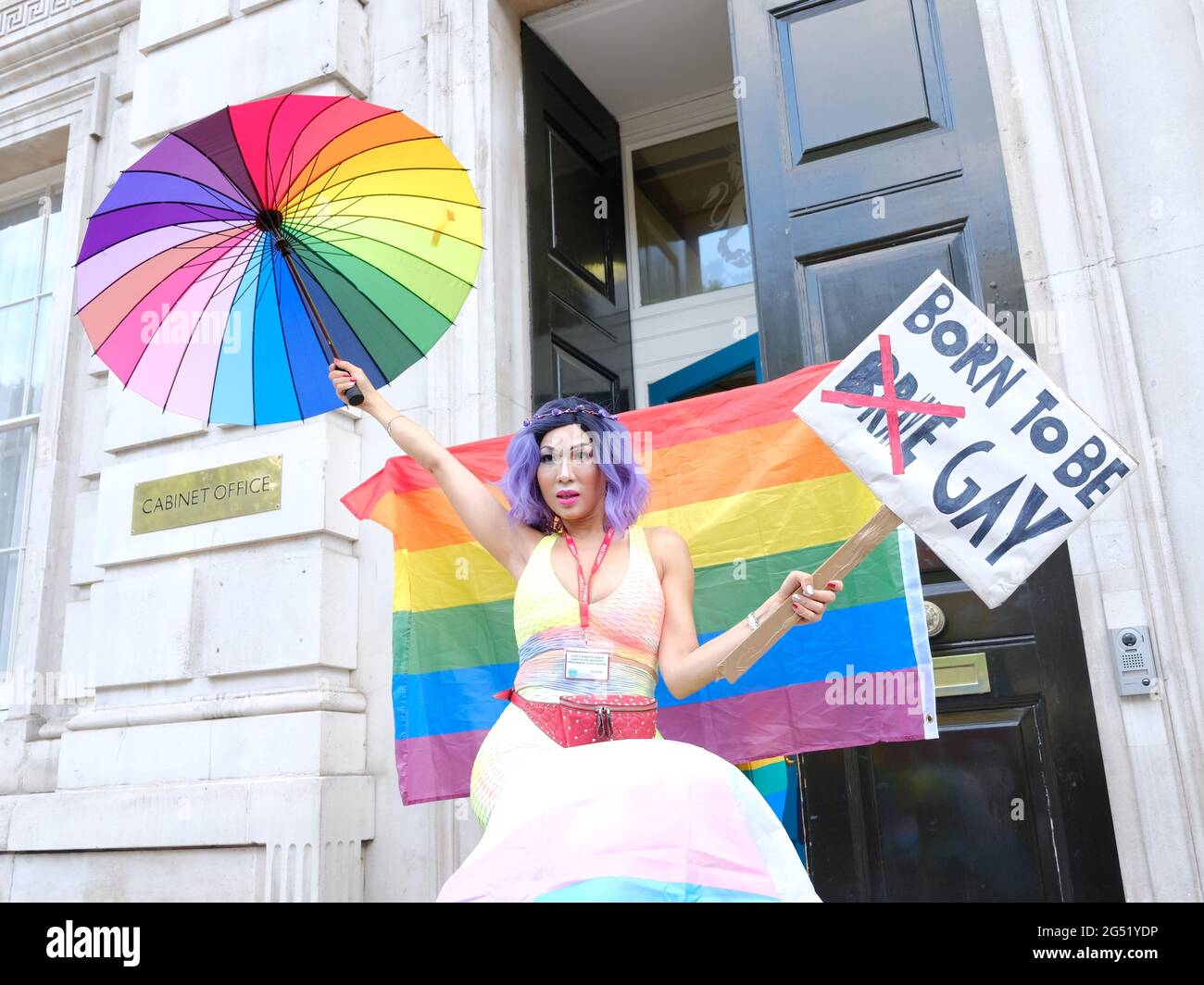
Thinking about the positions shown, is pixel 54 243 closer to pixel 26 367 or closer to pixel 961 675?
pixel 26 367

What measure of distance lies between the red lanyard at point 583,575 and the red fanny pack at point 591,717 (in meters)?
0.21

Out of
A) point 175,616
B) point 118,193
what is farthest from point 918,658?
point 175,616

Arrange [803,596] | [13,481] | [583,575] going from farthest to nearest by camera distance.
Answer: [13,481] < [583,575] < [803,596]

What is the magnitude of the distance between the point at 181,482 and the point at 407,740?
2143mm

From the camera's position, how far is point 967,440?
2535 millimetres

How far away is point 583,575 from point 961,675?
1740 millimetres

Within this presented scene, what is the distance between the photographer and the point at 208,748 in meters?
4.68

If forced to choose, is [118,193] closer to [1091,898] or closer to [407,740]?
[407,740]

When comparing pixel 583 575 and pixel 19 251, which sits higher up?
pixel 19 251

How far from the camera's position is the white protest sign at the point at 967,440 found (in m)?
2.46

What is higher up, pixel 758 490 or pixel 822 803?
pixel 758 490

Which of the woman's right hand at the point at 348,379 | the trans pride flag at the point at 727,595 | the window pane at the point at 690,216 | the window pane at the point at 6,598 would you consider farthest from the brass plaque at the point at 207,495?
the window pane at the point at 690,216

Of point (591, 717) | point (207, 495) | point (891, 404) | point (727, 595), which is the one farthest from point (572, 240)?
point (591, 717)

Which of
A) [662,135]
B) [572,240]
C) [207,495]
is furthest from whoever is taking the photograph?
[662,135]
